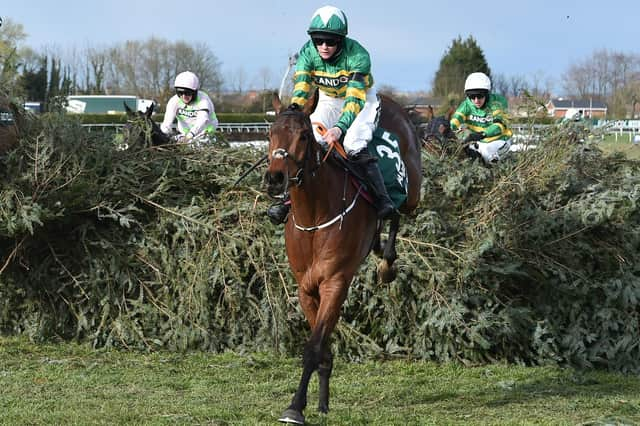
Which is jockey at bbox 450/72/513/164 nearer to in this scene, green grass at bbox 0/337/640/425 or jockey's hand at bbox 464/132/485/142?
jockey's hand at bbox 464/132/485/142

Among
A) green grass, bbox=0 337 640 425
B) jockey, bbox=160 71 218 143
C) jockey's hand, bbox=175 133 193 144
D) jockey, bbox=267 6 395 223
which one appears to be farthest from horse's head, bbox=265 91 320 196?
jockey, bbox=160 71 218 143

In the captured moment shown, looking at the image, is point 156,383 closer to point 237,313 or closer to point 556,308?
point 237,313

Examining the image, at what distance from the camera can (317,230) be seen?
631 centimetres

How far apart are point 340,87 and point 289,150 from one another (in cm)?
170

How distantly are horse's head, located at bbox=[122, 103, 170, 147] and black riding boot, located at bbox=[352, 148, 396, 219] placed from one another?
4033mm

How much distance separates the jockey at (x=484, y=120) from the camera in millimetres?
10172

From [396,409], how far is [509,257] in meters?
2.65

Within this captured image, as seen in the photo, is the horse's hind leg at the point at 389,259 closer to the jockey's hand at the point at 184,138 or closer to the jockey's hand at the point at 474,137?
the jockey's hand at the point at 474,137

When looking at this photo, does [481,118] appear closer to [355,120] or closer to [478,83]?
[478,83]

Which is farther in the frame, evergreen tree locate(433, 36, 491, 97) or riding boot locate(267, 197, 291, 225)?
evergreen tree locate(433, 36, 491, 97)

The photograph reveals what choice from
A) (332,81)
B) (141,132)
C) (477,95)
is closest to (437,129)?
(477,95)

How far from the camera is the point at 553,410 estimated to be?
683 cm

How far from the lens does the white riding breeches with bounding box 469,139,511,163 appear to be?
10039 mm

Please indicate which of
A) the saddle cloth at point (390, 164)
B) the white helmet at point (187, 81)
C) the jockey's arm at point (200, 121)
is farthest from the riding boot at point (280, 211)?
the white helmet at point (187, 81)
